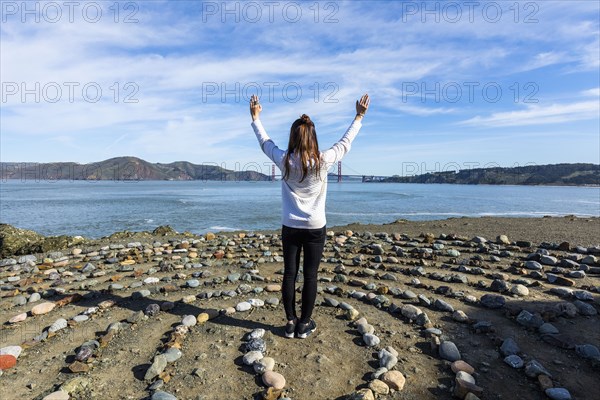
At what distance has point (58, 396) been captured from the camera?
3.16 metres

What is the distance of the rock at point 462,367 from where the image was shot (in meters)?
3.58

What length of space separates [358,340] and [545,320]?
2.55 metres

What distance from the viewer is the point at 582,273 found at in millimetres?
6871

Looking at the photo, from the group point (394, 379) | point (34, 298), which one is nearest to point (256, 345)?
point (394, 379)

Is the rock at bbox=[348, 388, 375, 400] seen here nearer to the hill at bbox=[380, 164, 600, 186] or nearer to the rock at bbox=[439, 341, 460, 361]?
the rock at bbox=[439, 341, 460, 361]

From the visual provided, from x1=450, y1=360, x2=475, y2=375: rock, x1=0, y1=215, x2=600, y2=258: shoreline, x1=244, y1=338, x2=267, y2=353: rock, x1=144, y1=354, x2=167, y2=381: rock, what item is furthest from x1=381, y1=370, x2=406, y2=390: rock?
x1=0, y1=215, x2=600, y2=258: shoreline

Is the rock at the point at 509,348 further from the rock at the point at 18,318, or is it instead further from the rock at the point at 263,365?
the rock at the point at 18,318

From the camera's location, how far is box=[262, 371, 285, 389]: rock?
3.35 meters

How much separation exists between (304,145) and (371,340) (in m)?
2.30

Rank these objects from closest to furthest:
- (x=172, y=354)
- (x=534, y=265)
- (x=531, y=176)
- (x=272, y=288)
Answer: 1. (x=172, y=354)
2. (x=272, y=288)
3. (x=534, y=265)
4. (x=531, y=176)

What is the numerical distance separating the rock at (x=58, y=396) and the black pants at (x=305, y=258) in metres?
2.20

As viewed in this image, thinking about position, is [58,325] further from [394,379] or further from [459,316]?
[459,316]

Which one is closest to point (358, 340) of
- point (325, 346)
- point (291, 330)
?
point (325, 346)

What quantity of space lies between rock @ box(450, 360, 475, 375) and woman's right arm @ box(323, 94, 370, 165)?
92.2 inches
